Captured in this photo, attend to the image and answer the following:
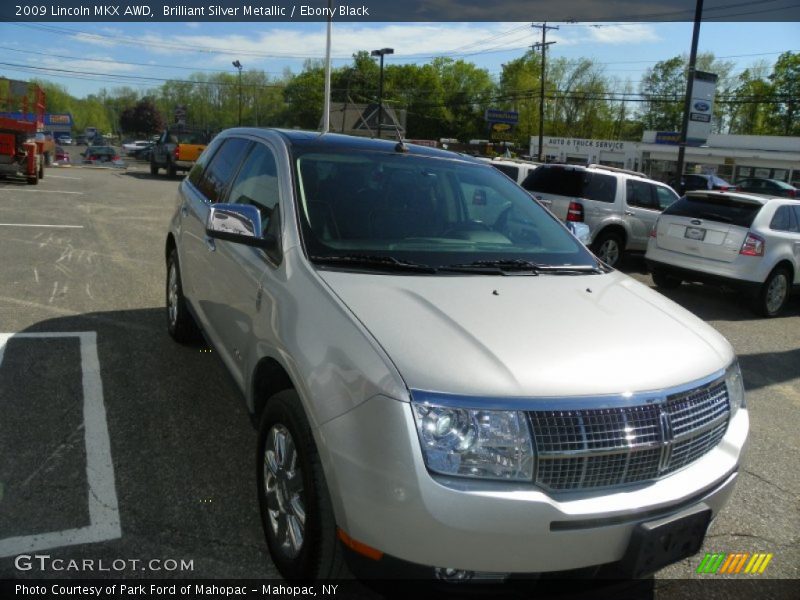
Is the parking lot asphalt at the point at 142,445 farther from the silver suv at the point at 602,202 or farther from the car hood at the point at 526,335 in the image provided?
the silver suv at the point at 602,202

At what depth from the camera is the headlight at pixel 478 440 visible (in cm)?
217

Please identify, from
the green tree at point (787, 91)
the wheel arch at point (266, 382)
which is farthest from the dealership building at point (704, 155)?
the wheel arch at point (266, 382)

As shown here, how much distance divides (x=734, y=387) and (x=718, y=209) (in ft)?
23.8

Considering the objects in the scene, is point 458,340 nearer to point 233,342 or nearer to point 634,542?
point 634,542

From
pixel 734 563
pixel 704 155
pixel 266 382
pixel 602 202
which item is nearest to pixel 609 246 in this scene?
pixel 602 202

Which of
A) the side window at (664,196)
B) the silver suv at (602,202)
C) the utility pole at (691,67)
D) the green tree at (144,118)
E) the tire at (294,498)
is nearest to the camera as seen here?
the tire at (294,498)

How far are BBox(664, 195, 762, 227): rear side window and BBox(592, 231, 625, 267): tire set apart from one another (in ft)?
7.18

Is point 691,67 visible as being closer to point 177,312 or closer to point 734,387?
point 177,312

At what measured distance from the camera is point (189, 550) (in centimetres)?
296

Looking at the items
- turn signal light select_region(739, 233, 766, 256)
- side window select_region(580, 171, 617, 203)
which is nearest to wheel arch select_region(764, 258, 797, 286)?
turn signal light select_region(739, 233, 766, 256)

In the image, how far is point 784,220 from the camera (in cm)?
938

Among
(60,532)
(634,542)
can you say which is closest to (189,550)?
(60,532)

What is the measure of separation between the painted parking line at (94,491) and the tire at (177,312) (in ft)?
2.18

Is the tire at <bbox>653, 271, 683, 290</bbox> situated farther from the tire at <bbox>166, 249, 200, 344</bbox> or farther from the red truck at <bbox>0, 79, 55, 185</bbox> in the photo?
the red truck at <bbox>0, 79, 55, 185</bbox>
